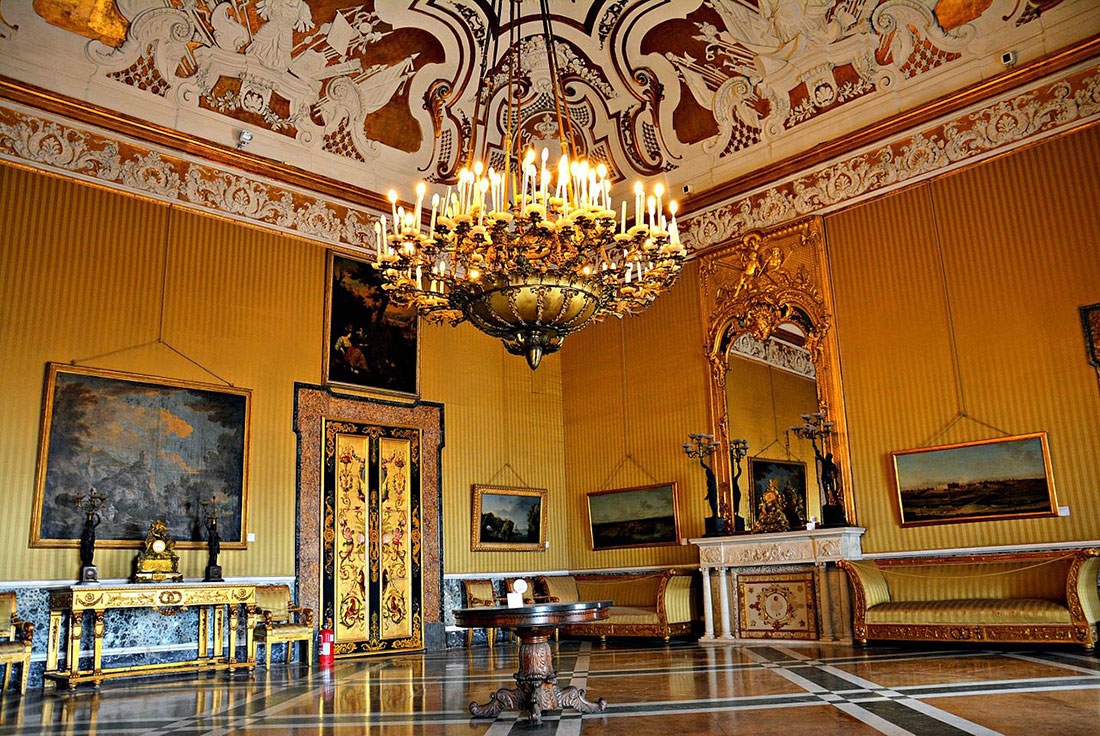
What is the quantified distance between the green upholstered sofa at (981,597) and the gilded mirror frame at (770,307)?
999mm

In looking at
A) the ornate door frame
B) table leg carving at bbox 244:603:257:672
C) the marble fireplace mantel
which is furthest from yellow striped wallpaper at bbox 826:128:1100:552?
table leg carving at bbox 244:603:257:672

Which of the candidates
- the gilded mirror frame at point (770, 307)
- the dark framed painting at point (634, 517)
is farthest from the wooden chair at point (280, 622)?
the gilded mirror frame at point (770, 307)

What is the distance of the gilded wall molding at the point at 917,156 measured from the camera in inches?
358

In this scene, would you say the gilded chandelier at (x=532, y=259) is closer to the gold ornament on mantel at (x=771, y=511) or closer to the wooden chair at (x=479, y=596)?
the gold ornament on mantel at (x=771, y=511)

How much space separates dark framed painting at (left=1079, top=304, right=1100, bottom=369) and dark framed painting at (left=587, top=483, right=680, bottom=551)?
5413 mm

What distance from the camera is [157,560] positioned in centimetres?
908

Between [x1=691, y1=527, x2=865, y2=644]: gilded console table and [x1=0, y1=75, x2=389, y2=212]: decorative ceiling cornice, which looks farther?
[x1=691, y1=527, x2=865, y2=644]: gilded console table

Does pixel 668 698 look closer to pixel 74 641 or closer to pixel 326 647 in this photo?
pixel 326 647

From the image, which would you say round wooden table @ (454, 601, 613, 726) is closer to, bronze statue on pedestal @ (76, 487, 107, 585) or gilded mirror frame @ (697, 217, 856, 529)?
bronze statue on pedestal @ (76, 487, 107, 585)

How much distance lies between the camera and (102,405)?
30.6 ft

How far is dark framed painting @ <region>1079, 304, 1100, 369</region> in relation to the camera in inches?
338

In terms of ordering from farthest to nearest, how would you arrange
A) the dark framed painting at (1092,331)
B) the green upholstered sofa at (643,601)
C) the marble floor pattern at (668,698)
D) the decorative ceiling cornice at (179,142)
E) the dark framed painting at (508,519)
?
the dark framed painting at (508,519)
the green upholstered sofa at (643,601)
the decorative ceiling cornice at (179,142)
the dark framed painting at (1092,331)
the marble floor pattern at (668,698)

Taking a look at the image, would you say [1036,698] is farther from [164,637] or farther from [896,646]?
[164,637]

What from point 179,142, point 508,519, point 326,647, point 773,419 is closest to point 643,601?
point 508,519
